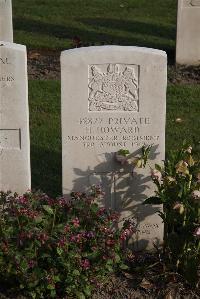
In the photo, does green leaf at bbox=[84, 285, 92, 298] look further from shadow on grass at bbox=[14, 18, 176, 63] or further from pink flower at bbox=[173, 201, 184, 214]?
shadow on grass at bbox=[14, 18, 176, 63]

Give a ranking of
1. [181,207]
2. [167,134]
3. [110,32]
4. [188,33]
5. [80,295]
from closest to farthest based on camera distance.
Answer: [80,295], [181,207], [167,134], [188,33], [110,32]

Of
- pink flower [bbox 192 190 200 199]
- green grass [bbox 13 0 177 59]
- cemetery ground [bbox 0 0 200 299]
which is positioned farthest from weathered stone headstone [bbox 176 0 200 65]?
pink flower [bbox 192 190 200 199]

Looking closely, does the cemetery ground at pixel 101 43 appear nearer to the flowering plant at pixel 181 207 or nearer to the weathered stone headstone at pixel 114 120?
the flowering plant at pixel 181 207

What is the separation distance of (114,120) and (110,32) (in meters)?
8.20

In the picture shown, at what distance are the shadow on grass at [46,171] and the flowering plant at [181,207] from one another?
1669 millimetres

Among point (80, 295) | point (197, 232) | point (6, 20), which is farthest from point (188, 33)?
point (80, 295)

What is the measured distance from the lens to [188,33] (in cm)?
1058

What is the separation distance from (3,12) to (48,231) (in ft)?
17.3

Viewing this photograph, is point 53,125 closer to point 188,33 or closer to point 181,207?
point 188,33

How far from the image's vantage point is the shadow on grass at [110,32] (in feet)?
40.9

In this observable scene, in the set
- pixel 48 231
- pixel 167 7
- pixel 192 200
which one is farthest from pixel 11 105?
pixel 167 7

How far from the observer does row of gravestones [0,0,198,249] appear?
5121mm

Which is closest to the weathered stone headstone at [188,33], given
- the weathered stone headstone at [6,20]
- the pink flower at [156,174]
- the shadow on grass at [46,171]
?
the weathered stone headstone at [6,20]

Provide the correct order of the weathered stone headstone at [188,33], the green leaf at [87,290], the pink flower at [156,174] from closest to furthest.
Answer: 1. the green leaf at [87,290]
2. the pink flower at [156,174]
3. the weathered stone headstone at [188,33]
